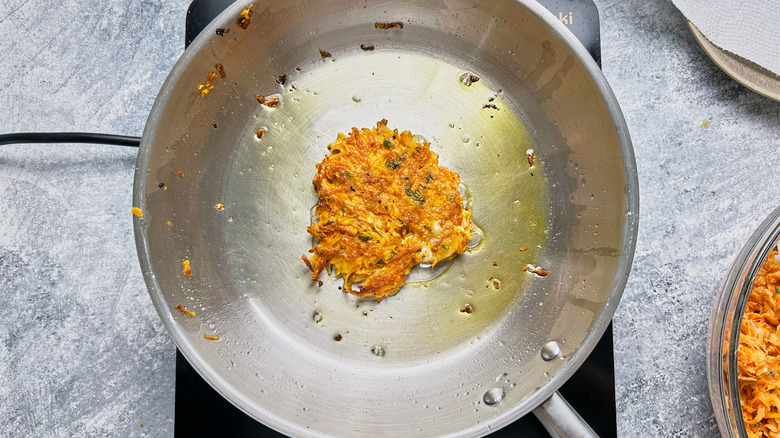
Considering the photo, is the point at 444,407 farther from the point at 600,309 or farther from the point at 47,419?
the point at 47,419

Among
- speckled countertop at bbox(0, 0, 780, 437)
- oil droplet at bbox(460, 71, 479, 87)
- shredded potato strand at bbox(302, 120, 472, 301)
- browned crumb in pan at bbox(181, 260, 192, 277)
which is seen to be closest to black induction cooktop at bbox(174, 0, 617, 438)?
speckled countertop at bbox(0, 0, 780, 437)

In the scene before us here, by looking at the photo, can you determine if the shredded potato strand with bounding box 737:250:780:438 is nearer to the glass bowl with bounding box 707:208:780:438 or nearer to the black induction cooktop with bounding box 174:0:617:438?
the glass bowl with bounding box 707:208:780:438

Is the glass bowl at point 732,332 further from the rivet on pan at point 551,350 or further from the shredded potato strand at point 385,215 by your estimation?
the shredded potato strand at point 385,215

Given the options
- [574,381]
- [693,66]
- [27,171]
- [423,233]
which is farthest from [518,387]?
[27,171]

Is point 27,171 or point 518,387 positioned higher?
point 27,171

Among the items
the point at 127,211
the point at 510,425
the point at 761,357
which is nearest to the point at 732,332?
the point at 761,357

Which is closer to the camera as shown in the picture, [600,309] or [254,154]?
[600,309]

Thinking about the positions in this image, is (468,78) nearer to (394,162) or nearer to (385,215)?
(394,162)
